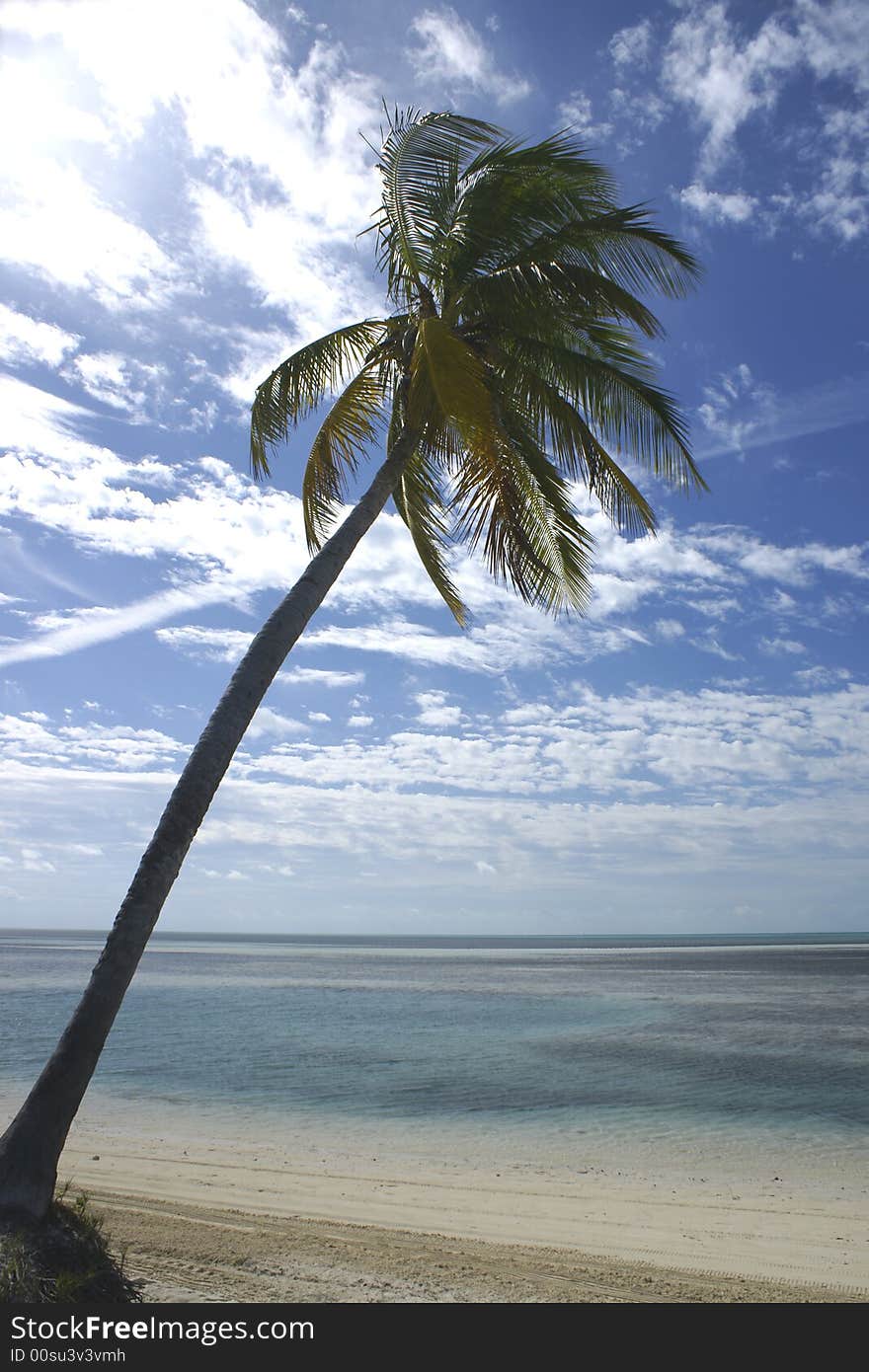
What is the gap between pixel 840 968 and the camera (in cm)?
6109

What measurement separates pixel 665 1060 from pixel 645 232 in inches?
711

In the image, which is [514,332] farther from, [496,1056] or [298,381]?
[496,1056]

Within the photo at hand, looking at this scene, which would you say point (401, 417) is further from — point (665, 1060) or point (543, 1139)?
point (665, 1060)

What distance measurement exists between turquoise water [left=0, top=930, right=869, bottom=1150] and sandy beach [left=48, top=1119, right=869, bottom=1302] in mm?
2857

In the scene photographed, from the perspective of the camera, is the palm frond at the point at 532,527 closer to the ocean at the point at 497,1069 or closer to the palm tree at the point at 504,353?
the palm tree at the point at 504,353

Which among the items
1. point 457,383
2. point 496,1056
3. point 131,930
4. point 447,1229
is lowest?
point 496,1056

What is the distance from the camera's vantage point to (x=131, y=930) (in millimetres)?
5961

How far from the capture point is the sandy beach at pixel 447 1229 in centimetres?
678

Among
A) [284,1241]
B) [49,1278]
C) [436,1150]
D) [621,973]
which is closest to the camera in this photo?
[49,1278]

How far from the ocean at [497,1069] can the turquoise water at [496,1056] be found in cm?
8

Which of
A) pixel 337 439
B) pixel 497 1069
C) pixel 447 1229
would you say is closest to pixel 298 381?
pixel 337 439

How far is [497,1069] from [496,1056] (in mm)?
1846

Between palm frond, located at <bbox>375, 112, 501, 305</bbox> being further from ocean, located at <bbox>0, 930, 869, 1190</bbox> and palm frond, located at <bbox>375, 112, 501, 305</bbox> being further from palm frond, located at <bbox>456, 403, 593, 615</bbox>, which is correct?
ocean, located at <bbox>0, 930, 869, 1190</bbox>
